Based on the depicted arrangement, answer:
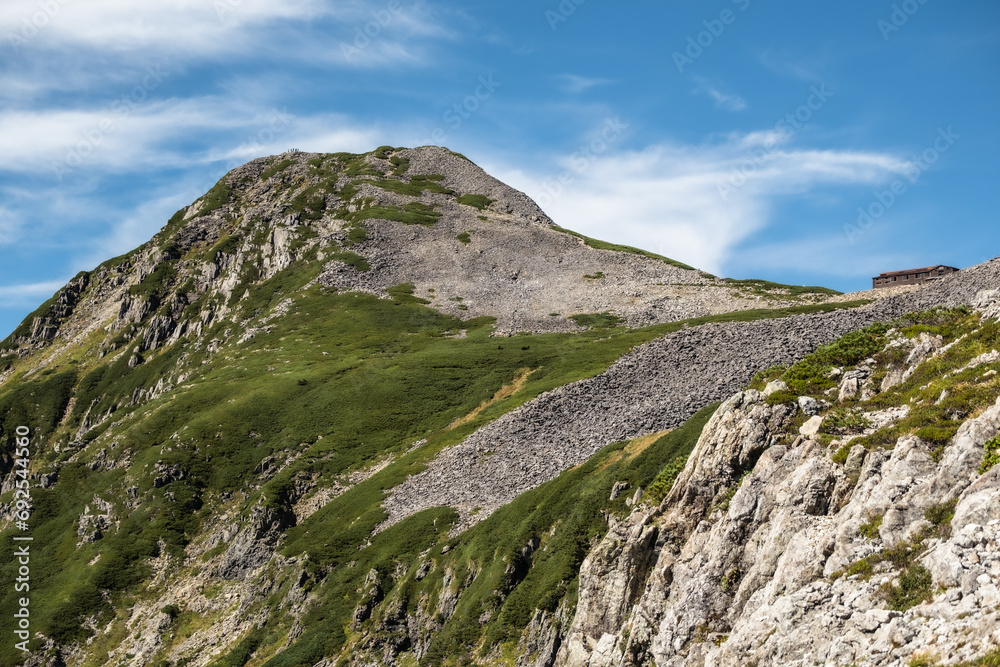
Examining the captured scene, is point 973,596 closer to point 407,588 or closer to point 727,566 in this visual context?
point 727,566

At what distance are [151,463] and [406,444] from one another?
3104 centimetres

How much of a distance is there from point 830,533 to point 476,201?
173 m

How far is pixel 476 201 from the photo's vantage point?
624 ft

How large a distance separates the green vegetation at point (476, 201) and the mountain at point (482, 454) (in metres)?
0.79

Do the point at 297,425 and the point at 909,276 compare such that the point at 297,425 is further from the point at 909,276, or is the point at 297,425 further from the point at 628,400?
the point at 909,276

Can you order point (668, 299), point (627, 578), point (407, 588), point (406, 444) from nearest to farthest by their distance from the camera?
point (627, 578) < point (407, 588) < point (406, 444) < point (668, 299)

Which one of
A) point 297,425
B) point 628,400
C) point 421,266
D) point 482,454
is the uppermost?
point 421,266

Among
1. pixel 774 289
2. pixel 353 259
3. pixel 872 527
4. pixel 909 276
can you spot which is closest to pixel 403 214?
pixel 353 259

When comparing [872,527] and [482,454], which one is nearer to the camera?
[872,527]

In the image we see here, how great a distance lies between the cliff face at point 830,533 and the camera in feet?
60.8

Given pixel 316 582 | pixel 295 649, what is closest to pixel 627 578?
pixel 295 649

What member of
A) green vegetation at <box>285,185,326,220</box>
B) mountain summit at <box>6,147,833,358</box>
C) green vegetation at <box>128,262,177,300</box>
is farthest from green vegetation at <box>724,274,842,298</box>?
green vegetation at <box>128,262,177,300</box>

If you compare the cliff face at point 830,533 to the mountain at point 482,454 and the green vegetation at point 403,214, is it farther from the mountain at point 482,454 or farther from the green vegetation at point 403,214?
the green vegetation at point 403,214

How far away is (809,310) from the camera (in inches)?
3984
